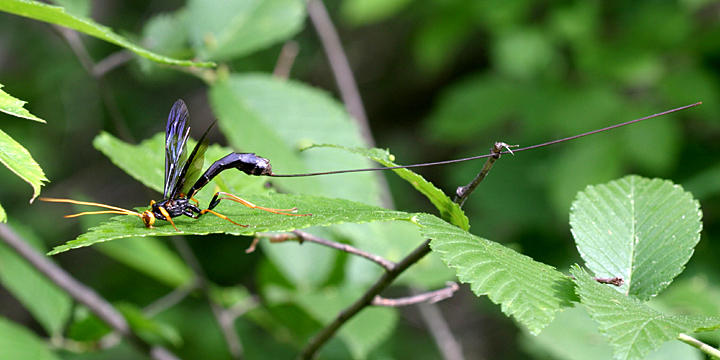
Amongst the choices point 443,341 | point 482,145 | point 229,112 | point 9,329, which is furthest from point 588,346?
point 482,145

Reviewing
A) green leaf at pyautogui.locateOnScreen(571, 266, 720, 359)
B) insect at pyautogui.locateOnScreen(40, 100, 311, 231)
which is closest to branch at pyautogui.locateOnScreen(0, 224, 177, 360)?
insect at pyautogui.locateOnScreen(40, 100, 311, 231)

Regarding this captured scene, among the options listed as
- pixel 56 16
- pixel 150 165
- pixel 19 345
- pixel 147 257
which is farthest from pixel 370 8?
pixel 56 16

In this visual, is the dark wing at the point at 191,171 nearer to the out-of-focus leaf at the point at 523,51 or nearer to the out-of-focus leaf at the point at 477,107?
the out-of-focus leaf at the point at 523,51

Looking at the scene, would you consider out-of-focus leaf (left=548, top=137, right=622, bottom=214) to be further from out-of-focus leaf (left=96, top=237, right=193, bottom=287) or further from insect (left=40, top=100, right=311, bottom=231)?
insect (left=40, top=100, right=311, bottom=231)

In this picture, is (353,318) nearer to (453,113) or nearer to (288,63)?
(288,63)

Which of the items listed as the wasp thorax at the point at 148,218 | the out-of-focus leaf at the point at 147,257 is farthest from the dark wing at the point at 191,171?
the out-of-focus leaf at the point at 147,257
